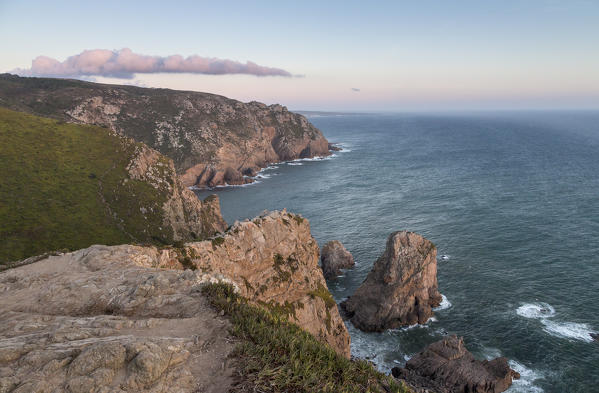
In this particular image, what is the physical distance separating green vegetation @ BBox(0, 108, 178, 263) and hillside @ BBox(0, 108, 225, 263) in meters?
0.15

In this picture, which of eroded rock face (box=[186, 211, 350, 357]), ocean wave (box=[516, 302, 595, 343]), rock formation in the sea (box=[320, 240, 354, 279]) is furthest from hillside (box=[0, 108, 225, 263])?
ocean wave (box=[516, 302, 595, 343])

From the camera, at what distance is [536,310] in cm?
5278

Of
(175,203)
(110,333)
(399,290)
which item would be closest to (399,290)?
(399,290)

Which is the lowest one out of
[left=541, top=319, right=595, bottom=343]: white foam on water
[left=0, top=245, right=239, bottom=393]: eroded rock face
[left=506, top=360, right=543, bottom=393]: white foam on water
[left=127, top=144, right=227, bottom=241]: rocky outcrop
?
[left=506, top=360, right=543, bottom=393]: white foam on water

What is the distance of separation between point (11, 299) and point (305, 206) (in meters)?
93.7

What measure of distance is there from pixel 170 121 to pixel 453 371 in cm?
16842

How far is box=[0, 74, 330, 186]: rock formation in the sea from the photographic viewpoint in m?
149

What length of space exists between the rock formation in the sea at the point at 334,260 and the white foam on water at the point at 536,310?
30.9 meters

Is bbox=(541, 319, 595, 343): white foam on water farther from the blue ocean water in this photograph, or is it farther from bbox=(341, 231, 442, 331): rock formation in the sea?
bbox=(341, 231, 442, 331): rock formation in the sea

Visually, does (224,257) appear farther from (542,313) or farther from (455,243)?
(455,243)

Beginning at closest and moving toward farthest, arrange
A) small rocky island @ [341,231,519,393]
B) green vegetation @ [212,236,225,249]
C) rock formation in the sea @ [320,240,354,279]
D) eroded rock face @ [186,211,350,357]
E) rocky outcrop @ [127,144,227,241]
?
green vegetation @ [212,236,225,249] → eroded rock face @ [186,211,350,357] → small rocky island @ [341,231,519,393] → rock formation in the sea @ [320,240,354,279] → rocky outcrop @ [127,144,227,241]

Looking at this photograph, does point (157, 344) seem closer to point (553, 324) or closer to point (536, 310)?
point (553, 324)

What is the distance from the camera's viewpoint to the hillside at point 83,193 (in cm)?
6212

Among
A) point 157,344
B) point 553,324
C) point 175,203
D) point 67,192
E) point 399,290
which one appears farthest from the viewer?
point 175,203
